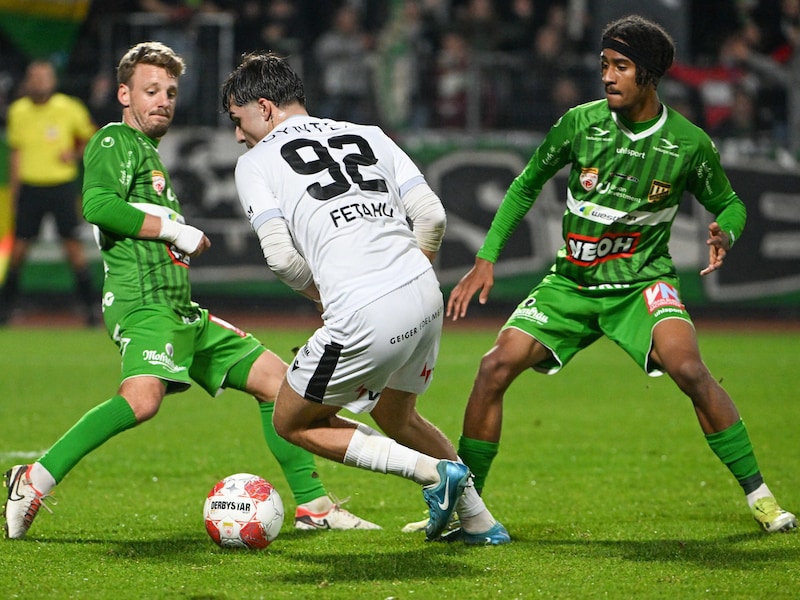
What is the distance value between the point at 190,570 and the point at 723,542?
2224 mm

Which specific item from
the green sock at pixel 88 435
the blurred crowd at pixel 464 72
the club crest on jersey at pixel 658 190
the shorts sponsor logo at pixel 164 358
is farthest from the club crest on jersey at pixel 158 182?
the blurred crowd at pixel 464 72

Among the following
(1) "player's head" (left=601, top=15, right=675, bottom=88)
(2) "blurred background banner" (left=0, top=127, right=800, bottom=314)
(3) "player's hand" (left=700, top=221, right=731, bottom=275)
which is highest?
(1) "player's head" (left=601, top=15, right=675, bottom=88)

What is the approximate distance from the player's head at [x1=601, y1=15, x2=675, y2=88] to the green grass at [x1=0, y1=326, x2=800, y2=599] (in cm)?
201

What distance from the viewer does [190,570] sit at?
4.62m

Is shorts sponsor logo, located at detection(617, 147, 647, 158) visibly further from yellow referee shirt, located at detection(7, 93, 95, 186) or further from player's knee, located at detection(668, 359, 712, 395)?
yellow referee shirt, located at detection(7, 93, 95, 186)

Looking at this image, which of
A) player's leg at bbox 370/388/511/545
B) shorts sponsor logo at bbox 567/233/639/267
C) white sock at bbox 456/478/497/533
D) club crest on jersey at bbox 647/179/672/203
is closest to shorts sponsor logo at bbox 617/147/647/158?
club crest on jersey at bbox 647/179/672/203

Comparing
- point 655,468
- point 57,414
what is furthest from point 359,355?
point 57,414

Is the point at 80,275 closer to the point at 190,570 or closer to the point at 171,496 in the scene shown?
the point at 171,496

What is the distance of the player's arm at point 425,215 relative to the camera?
466cm

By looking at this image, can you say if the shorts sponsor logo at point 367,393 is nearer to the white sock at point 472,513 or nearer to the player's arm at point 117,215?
the white sock at point 472,513

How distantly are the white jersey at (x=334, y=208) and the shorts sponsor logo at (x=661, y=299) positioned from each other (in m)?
1.29

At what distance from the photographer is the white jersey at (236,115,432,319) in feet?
14.5

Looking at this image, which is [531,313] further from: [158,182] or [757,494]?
[158,182]

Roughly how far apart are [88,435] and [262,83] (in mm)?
1686
